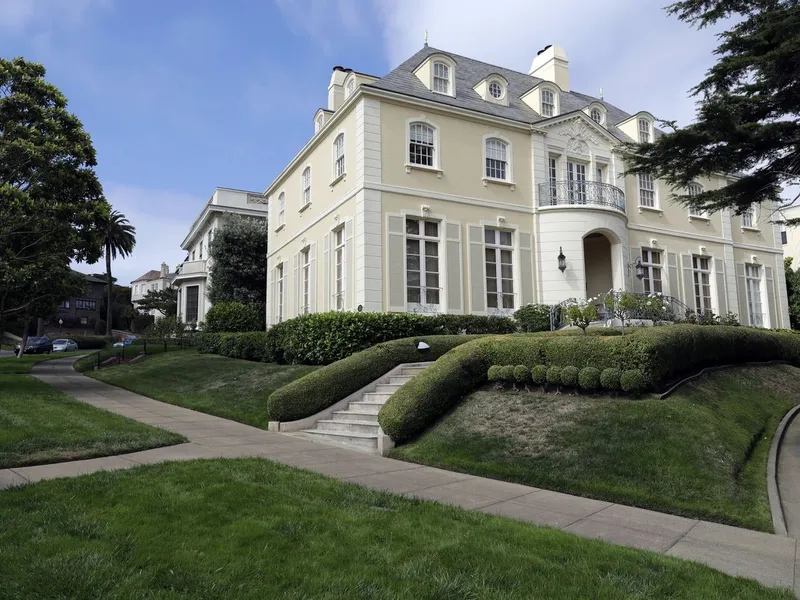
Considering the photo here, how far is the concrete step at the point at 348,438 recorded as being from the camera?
8.78 metres

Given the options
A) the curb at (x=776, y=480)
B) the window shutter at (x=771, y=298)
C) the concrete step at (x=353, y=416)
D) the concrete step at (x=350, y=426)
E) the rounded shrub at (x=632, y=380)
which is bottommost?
the curb at (x=776, y=480)

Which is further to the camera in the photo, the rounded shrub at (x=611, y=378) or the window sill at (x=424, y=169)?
the window sill at (x=424, y=169)

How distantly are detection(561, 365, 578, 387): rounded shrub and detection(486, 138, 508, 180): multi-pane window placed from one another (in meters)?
10.9

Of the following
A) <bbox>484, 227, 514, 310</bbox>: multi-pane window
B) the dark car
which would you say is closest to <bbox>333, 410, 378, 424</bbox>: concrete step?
<bbox>484, 227, 514, 310</bbox>: multi-pane window

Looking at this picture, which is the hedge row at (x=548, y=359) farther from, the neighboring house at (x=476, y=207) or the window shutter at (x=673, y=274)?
the window shutter at (x=673, y=274)

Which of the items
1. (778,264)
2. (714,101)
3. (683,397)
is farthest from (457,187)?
(778,264)

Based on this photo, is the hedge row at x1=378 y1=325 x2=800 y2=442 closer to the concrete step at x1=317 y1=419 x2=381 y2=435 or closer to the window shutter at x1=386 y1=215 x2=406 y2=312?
the concrete step at x1=317 y1=419 x2=381 y2=435

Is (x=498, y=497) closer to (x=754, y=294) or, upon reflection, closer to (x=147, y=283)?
(x=754, y=294)

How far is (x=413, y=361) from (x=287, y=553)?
28.5 ft

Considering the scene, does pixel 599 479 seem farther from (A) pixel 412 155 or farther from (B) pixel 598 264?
(B) pixel 598 264

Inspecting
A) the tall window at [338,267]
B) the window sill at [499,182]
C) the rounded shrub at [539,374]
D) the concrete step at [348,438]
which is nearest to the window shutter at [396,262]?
the tall window at [338,267]

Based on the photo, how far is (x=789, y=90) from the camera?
28.0ft

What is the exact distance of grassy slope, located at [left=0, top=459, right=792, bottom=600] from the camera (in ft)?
10.3

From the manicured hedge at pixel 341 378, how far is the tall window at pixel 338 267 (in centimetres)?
574
